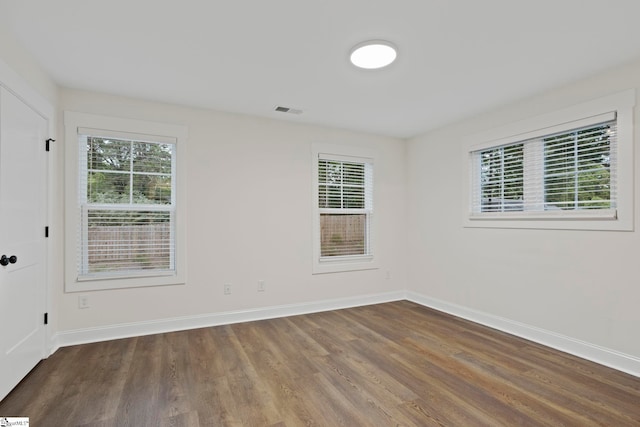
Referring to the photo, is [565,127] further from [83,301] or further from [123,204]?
[83,301]

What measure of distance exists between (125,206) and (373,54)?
286 cm

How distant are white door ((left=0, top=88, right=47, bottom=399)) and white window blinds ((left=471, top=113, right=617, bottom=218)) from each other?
A: 444 centimetres

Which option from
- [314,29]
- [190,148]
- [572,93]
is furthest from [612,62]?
[190,148]

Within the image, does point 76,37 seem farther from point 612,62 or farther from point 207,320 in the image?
point 612,62

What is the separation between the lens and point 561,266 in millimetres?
3078

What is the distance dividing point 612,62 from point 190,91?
3.76 meters

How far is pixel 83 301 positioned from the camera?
3170mm

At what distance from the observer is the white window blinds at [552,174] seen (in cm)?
281

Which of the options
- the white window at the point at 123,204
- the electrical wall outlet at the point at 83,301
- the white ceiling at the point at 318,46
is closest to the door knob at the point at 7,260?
the white window at the point at 123,204

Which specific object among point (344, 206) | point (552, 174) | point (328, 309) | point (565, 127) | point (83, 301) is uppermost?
point (565, 127)

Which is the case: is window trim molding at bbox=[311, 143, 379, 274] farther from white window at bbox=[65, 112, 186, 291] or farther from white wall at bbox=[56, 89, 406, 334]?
white window at bbox=[65, 112, 186, 291]

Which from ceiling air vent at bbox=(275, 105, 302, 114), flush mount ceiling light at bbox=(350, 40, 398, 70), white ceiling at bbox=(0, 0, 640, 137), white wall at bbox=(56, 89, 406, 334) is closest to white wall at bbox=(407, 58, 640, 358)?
white ceiling at bbox=(0, 0, 640, 137)

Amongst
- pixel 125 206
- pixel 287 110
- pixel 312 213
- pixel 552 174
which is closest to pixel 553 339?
pixel 552 174

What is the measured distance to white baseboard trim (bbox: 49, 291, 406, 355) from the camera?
313cm
